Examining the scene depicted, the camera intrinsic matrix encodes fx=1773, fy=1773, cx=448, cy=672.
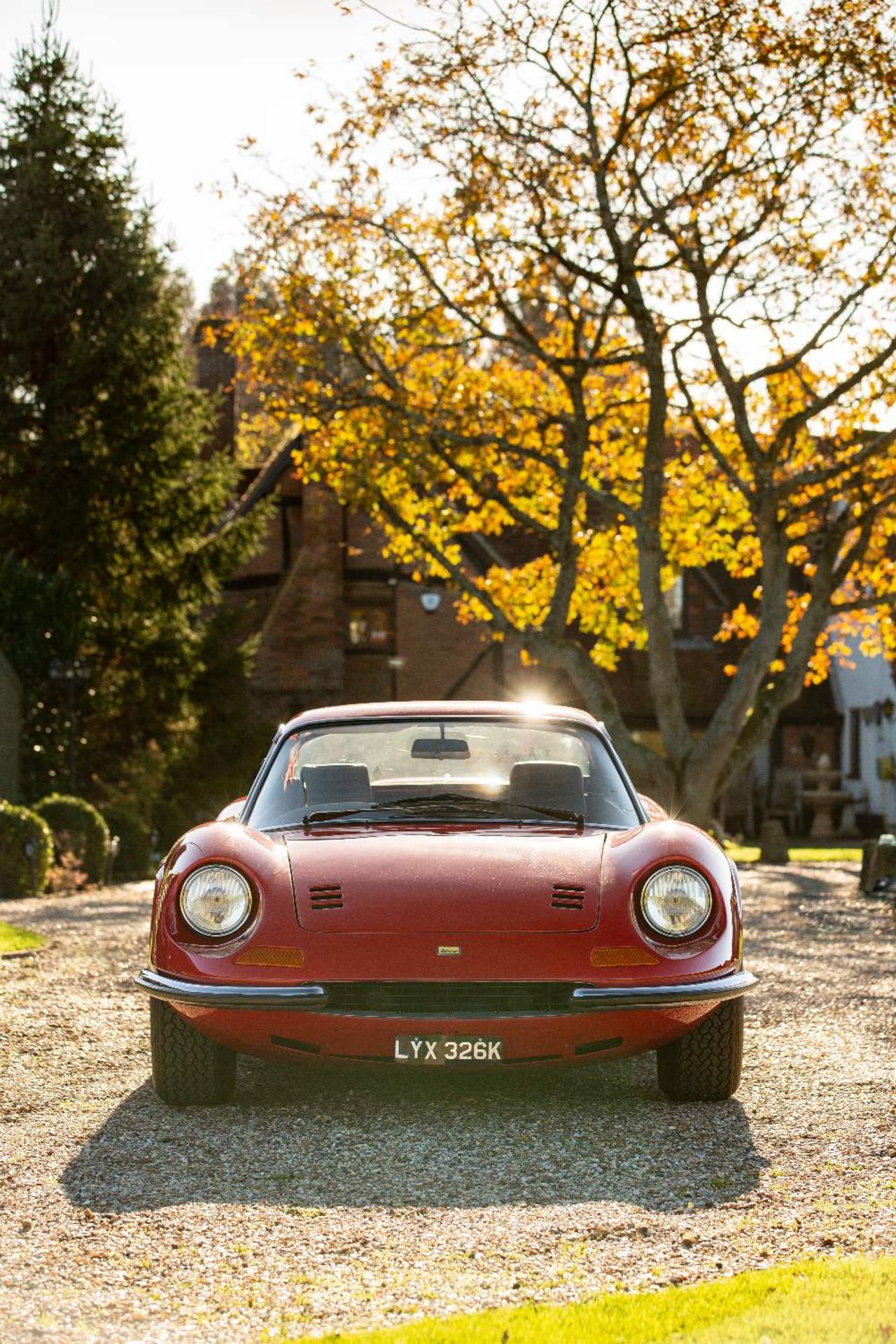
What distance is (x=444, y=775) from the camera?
7988 mm

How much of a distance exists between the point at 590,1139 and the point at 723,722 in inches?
646

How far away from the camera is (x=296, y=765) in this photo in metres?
7.61

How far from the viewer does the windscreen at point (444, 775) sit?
7137 mm

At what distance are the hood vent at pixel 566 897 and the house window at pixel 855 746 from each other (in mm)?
39991

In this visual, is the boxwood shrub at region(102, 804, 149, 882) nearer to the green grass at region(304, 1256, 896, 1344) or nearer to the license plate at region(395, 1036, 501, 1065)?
the license plate at region(395, 1036, 501, 1065)

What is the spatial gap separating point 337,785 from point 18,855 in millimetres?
12651

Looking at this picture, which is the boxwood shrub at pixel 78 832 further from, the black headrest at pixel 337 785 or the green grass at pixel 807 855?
the black headrest at pixel 337 785

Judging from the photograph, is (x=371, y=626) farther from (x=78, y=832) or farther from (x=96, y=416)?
(x=78, y=832)

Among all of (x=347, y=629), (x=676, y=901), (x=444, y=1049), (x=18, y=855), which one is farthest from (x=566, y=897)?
(x=347, y=629)

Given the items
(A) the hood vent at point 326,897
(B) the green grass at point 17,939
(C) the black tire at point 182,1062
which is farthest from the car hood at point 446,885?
(B) the green grass at point 17,939

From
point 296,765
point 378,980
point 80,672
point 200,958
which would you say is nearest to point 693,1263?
point 378,980

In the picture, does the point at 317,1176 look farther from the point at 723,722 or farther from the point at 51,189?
the point at 51,189

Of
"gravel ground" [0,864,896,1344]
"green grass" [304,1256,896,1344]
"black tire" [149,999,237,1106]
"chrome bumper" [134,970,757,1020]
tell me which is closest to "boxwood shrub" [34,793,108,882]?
"gravel ground" [0,864,896,1344]

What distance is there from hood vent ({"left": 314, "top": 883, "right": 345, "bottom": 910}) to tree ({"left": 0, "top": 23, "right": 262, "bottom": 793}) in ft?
74.1
